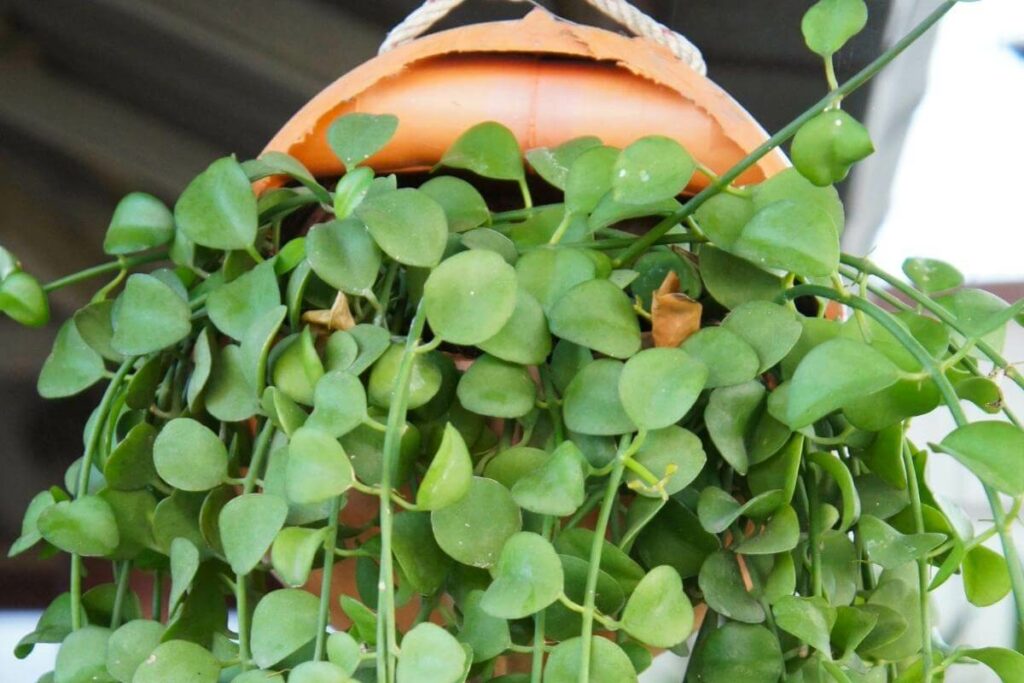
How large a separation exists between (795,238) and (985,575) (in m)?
0.16

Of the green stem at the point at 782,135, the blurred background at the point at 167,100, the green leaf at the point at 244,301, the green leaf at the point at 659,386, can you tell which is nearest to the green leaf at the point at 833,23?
the green stem at the point at 782,135

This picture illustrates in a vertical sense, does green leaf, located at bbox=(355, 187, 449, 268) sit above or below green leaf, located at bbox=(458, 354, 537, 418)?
above

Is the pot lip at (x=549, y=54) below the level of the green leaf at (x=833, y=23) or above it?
above

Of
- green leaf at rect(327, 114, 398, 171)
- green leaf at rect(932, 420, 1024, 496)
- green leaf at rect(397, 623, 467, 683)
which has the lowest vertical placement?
green leaf at rect(397, 623, 467, 683)

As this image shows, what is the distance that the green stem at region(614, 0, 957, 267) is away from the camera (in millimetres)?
325

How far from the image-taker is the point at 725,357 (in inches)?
14.0

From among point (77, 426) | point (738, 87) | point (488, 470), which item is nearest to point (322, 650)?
point (488, 470)

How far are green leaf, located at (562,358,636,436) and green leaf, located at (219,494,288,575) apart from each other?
11 centimetres

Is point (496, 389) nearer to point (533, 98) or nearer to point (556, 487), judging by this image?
point (556, 487)

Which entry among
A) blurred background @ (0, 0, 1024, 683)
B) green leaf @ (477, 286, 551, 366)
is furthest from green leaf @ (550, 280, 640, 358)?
blurred background @ (0, 0, 1024, 683)

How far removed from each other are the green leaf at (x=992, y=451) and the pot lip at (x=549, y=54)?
9.8 inches

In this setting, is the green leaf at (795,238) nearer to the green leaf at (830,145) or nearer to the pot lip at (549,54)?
the green leaf at (830,145)

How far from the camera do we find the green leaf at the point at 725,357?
13.9 inches

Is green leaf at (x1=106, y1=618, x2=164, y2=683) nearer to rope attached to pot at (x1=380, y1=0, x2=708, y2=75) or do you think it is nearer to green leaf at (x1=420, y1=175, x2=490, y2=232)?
green leaf at (x1=420, y1=175, x2=490, y2=232)
